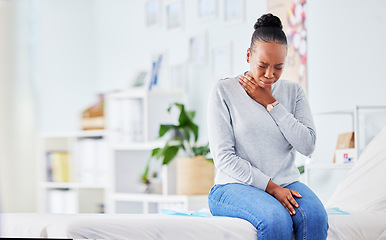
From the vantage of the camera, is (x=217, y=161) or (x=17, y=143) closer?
(x=217, y=161)

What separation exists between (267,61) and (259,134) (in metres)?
0.23

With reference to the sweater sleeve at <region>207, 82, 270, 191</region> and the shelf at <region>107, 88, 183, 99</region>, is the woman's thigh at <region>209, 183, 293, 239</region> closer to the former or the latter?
the sweater sleeve at <region>207, 82, 270, 191</region>

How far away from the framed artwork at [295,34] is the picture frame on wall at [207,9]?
60cm

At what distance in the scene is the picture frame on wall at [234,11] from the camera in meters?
3.53

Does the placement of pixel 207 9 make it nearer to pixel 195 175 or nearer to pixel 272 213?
pixel 195 175

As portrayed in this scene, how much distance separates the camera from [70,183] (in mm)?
4648

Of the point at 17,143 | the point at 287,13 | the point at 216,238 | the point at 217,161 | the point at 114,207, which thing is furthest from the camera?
the point at 17,143

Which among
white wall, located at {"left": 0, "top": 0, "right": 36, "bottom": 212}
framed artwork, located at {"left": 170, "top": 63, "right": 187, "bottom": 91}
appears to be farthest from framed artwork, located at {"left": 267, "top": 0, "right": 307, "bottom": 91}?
white wall, located at {"left": 0, "top": 0, "right": 36, "bottom": 212}

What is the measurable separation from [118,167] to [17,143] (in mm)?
1350

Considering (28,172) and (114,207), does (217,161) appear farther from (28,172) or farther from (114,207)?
(28,172)

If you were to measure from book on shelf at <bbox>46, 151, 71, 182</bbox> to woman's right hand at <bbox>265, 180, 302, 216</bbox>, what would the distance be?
125 inches

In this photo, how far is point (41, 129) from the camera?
5184 millimetres

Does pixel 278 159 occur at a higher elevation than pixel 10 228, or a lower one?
higher

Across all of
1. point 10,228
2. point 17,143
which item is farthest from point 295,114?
point 17,143
